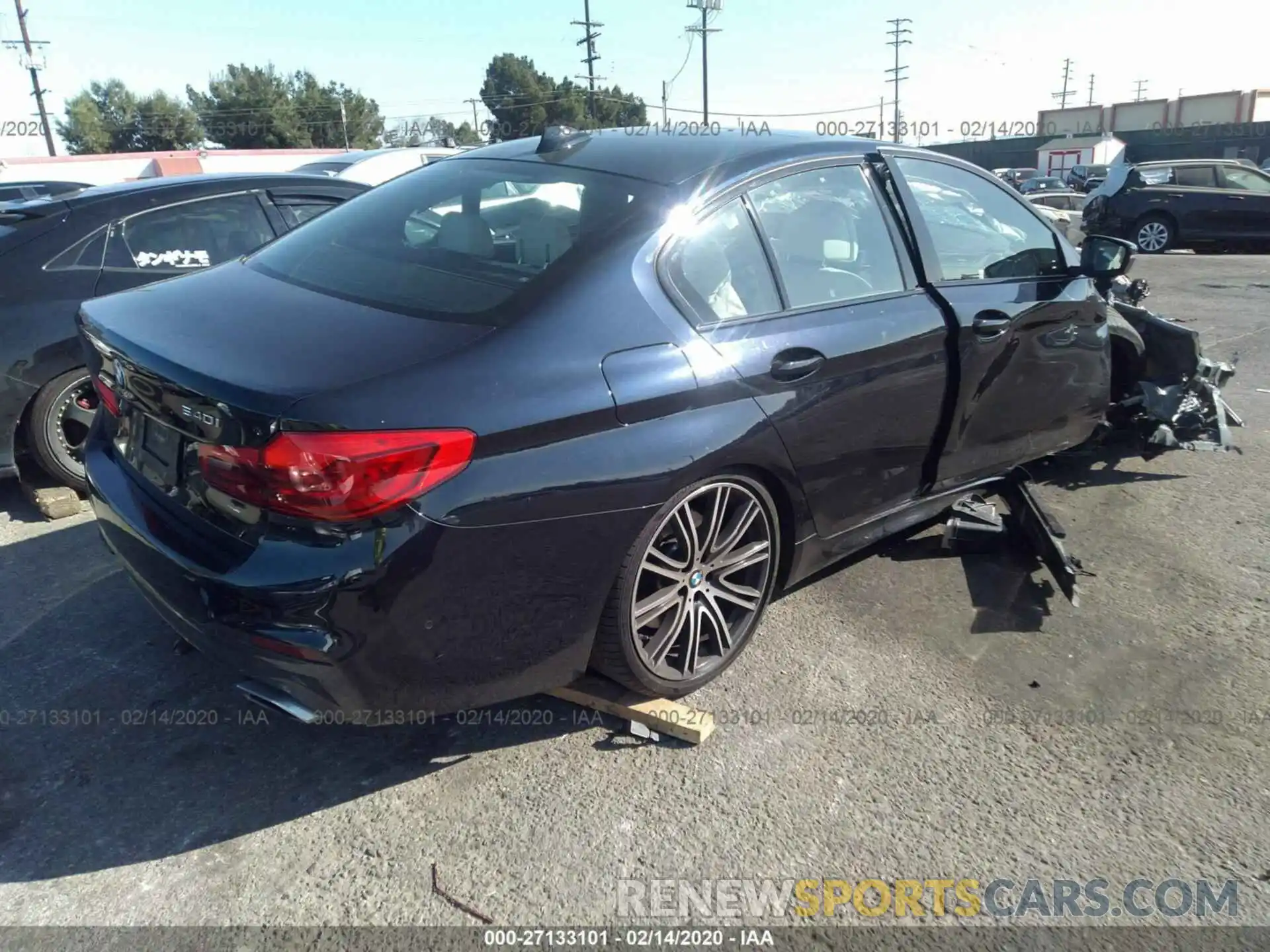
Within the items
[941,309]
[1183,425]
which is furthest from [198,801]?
[1183,425]

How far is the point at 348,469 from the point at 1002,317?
2.63 meters

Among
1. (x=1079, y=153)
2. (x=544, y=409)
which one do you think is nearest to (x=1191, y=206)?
(x=544, y=409)

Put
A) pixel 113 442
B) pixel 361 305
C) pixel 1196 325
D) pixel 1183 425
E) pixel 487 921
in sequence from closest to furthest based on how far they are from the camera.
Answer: pixel 487 921
pixel 361 305
pixel 113 442
pixel 1183 425
pixel 1196 325

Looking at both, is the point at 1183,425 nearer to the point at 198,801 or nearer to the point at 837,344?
the point at 837,344

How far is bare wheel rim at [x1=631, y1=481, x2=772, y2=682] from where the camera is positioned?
2.66 metres

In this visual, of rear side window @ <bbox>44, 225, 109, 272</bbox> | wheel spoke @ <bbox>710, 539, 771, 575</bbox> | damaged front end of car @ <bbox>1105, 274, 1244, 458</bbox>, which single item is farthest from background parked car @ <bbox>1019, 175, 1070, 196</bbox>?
wheel spoke @ <bbox>710, 539, 771, 575</bbox>

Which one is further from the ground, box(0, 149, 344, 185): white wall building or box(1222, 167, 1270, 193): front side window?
box(0, 149, 344, 185): white wall building

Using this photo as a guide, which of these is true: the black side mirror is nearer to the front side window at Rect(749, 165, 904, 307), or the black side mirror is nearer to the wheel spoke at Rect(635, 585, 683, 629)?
the front side window at Rect(749, 165, 904, 307)

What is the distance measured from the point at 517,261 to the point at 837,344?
1.06 meters

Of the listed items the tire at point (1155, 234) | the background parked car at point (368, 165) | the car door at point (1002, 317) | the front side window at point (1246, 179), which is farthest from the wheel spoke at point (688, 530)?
the front side window at point (1246, 179)

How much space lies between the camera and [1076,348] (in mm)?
4027

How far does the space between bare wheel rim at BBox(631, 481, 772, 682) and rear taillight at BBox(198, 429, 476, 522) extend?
72 cm

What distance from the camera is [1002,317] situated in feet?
11.6

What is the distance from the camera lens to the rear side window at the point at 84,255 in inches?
168
